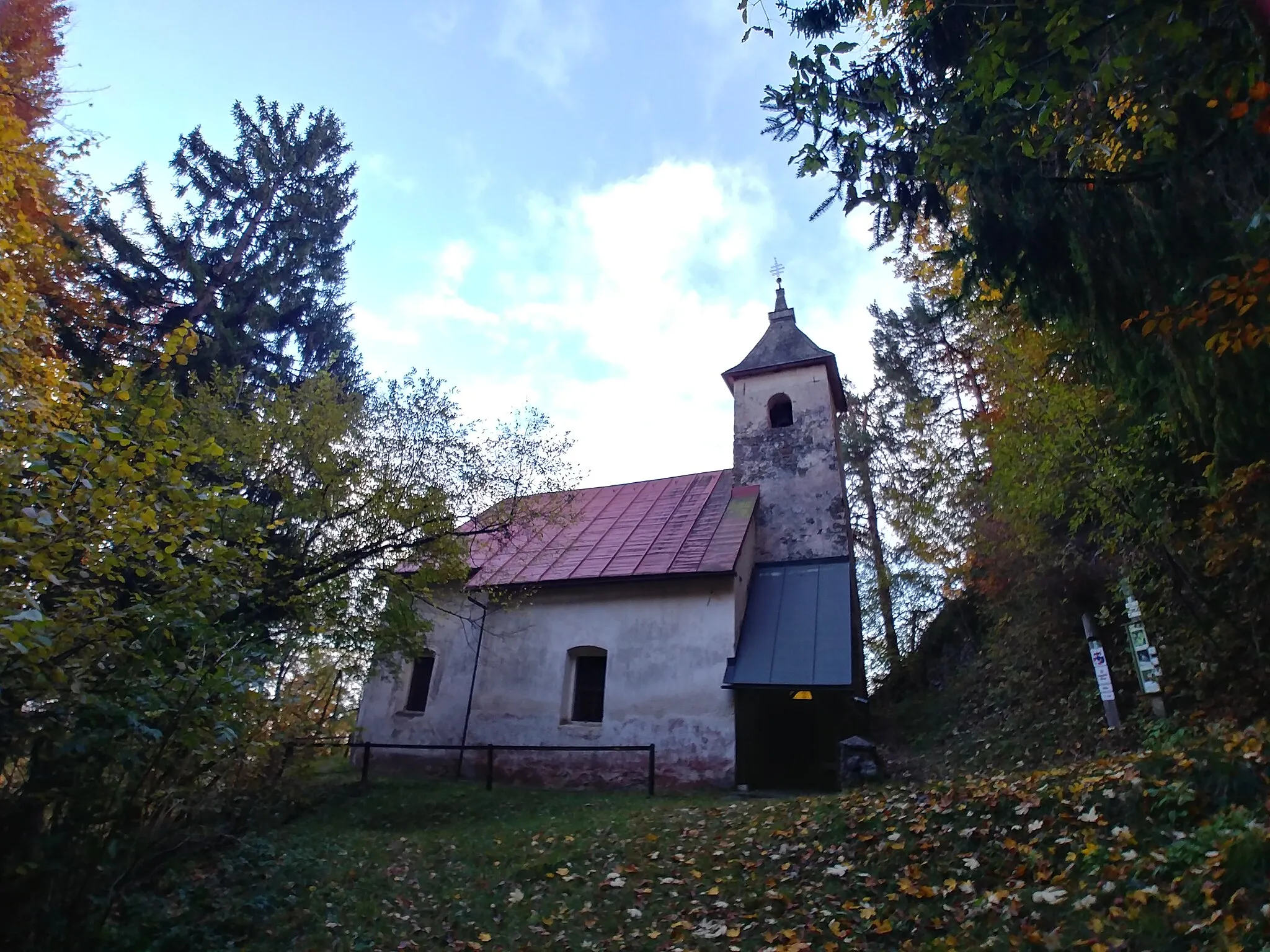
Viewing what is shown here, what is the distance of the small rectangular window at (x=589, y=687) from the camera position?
13000 mm

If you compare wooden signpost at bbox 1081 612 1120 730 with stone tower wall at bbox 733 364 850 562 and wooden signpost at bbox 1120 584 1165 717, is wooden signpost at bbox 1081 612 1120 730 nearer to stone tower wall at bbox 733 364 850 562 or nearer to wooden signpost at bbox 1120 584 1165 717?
wooden signpost at bbox 1120 584 1165 717

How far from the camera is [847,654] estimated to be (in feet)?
37.0

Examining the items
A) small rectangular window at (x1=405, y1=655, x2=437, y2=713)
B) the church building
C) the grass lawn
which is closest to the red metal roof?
the church building

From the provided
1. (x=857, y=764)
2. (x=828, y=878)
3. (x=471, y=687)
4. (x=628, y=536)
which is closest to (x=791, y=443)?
(x=628, y=536)

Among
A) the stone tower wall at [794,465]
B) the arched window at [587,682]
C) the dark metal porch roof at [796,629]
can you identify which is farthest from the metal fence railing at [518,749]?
the stone tower wall at [794,465]

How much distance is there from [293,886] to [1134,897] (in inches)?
256

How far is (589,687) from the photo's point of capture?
43.5 ft

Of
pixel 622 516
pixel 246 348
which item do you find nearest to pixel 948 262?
pixel 622 516

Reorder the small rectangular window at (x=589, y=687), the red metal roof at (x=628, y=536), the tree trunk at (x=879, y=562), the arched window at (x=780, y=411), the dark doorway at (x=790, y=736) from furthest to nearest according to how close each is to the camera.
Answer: the tree trunk at (x=879, y=562) → the arched window at (x=780, y=411) → the small rectangular window at (x=589, y=687) → the red metal roof at (x=628, y=536) → the dark doorway at (x=790, y=736)

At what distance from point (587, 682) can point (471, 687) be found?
231cm

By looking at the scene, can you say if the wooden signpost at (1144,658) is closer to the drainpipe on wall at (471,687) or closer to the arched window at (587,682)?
the arched window at (587,682)

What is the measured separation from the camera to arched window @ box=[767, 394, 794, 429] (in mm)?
16359

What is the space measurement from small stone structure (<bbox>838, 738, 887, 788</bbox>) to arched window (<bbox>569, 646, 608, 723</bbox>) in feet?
14.7

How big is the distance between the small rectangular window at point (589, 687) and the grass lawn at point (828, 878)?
15.9 feet
